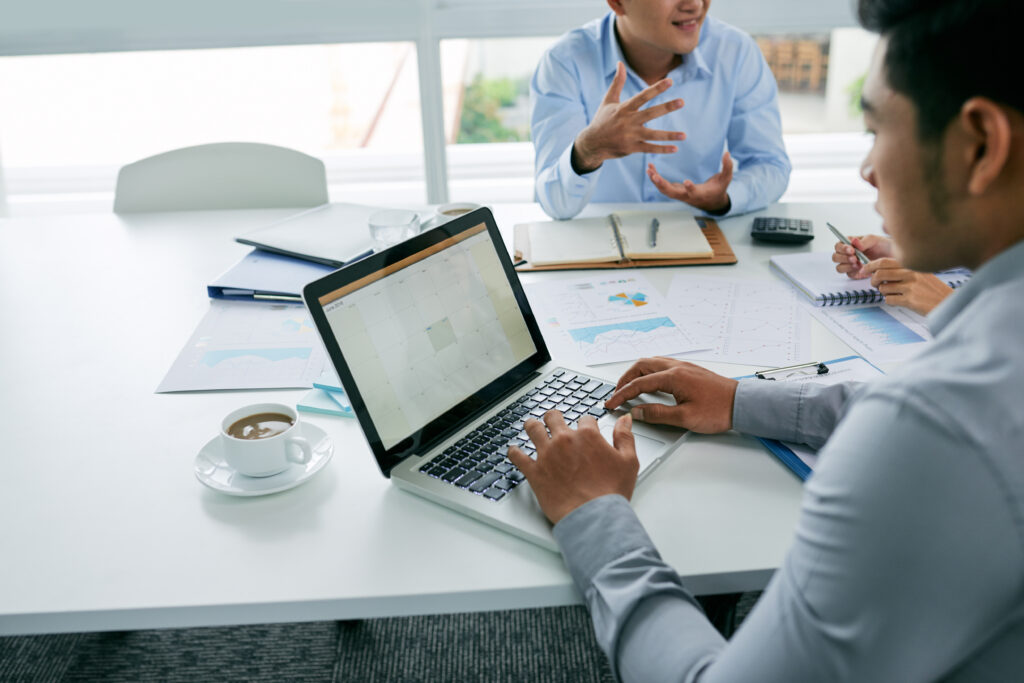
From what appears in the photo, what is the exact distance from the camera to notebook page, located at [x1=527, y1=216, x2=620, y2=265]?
156 centimetres

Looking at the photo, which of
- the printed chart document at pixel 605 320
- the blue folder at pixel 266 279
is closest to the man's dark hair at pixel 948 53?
the printed chart document at pixel 605 320

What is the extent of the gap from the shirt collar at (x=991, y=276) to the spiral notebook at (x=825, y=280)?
74 cm

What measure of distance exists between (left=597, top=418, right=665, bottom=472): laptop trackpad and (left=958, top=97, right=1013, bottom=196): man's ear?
0.46 m

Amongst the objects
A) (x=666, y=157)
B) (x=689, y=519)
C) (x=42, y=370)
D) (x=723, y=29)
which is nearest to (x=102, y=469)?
(x=42, y=370)

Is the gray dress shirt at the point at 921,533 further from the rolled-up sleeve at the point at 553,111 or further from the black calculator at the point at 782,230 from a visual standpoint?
the rolled-up sleeve at the point at 553,111

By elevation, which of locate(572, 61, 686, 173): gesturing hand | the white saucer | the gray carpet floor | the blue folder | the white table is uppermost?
locate(572, 61, 686, 173): gesturing hand

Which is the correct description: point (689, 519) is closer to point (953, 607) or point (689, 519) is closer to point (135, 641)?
point (953, 607)

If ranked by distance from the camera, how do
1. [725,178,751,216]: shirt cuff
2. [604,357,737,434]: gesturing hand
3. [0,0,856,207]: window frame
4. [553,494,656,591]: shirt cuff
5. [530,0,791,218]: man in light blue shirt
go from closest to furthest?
[553,494,656,591]: shirt cuff
[604,357,737,434]: gesturing hand
[725,178,751,216]: shirt cuff
[530,0,791,218]: man in light blue shirt
[0,0,856,207]: window frame

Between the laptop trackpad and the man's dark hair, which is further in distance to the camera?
the laptop trackpad

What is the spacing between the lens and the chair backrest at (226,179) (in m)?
1.98

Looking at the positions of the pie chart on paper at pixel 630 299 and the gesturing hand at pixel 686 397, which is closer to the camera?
the gesturing hand at pixel 686 397

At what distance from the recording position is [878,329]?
129cm

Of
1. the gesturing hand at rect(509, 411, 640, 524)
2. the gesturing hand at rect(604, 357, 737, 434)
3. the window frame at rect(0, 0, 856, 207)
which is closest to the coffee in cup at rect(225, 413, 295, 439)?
the gesturing hand at rect(509, 411, 640, 524)

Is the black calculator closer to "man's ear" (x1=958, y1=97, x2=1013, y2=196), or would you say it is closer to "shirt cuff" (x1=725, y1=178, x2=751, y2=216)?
"shirt cuff" (x1=725, y1=178, x2=751, y2=216)
